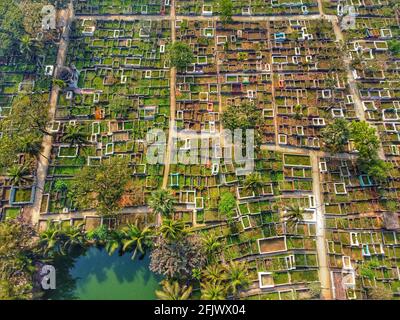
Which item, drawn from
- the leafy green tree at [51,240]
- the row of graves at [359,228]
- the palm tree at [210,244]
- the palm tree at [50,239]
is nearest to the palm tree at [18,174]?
the leafy green tree at [51,240]

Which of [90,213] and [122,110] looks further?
[122,110]

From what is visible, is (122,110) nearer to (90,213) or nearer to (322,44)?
(90,213)

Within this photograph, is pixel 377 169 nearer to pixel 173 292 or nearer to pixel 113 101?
pixel 173 292

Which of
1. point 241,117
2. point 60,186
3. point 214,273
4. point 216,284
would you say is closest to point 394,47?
point 241,117

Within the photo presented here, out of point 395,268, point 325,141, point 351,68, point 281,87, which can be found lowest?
point 395,268

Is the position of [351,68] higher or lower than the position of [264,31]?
lower
